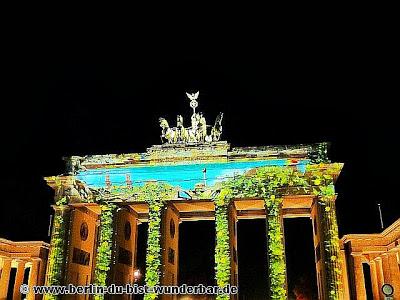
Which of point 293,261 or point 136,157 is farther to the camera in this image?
point 293,261

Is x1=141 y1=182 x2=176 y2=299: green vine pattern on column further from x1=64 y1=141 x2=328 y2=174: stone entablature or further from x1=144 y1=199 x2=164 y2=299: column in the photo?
x1=64 y1=141 x2=328 y2=174: stone entablature

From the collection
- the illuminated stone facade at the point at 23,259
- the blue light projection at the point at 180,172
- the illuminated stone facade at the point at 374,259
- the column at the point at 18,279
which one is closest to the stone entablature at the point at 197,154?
the blue light projection at the point at 180,172

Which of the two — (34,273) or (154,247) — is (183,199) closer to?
(154,247)

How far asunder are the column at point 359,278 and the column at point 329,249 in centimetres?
365

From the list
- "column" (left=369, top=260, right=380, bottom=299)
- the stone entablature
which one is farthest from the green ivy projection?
"column" (left=369, top=260, right=380, bottom=299)

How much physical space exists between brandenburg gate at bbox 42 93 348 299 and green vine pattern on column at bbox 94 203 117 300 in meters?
0.07

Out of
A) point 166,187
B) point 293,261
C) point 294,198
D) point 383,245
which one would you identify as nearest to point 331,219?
point 294,198

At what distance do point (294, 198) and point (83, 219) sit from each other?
16.8m

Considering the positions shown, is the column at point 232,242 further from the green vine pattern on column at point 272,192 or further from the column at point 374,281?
the column at point 374,281

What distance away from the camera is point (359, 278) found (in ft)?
101

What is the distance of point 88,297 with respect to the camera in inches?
1215

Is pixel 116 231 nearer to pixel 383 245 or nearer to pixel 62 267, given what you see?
pixel 62 267

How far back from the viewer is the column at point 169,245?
29272 mm

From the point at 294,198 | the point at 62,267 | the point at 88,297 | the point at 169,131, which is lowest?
the point at 88,297
